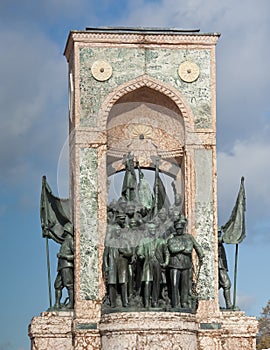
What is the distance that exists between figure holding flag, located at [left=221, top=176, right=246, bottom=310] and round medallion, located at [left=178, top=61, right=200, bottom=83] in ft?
8.89

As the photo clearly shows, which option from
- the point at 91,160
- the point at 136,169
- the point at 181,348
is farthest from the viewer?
the point at 136,169

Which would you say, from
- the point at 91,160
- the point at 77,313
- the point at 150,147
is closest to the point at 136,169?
the point at 150,147

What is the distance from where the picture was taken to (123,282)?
2691 centimetres

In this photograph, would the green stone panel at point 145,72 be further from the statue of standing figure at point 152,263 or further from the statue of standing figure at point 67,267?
the statue of standing figure at point 152,263

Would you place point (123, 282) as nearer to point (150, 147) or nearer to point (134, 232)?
point (134, 232)

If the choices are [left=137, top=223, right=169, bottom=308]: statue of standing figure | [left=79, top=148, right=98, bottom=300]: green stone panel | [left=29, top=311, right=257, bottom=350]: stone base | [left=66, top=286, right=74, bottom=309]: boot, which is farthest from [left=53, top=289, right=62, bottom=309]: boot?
[left=137, top=223, right=169, bottom=308]: statue of standing figure

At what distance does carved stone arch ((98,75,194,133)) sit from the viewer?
1118 inches

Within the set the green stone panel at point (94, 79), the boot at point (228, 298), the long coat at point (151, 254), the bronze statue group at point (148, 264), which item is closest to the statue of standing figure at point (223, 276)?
the boot at point (228, 298)

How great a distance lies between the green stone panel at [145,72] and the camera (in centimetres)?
2845

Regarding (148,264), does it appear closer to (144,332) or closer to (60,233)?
(144,332)

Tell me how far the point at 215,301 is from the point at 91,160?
14.1 feet

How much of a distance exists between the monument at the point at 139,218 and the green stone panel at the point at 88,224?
0.07 feet

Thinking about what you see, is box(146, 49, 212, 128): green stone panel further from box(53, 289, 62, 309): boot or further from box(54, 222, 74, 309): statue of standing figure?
box(53, 289, 62, 309): boot

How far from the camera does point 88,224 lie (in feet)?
91.5
